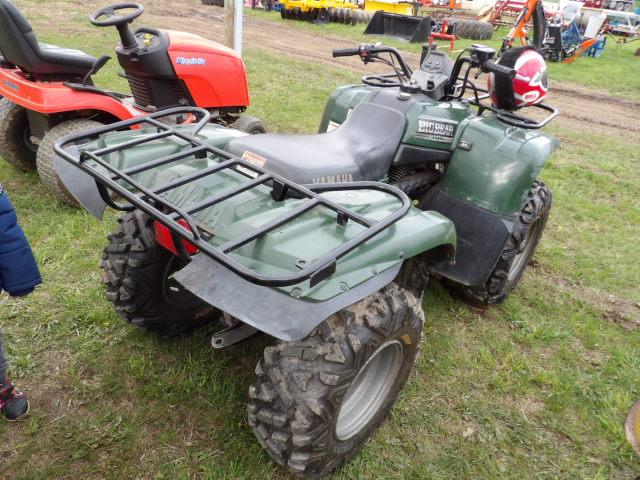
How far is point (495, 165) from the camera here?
2713 millimetres

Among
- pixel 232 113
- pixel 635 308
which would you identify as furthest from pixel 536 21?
pixel 232 113

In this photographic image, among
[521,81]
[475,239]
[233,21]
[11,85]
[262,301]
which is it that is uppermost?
[521,81]

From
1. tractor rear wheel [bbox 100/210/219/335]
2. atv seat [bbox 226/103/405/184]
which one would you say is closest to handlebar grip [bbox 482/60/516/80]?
atv seat [bbox 226/103/405/184]

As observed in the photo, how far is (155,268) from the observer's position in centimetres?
241

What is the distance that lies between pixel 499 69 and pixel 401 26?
130 centimetres

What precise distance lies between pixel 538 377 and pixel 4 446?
2629 millimetres

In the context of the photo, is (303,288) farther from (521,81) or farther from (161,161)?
(521,81)

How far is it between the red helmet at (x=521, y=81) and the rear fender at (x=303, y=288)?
4.99 feet

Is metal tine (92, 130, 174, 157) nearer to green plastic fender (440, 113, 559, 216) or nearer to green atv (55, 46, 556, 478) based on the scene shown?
green atv (55, 46, 556, 478)

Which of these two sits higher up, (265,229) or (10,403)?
(265,229)

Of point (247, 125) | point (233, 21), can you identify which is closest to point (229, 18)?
point (233, 21)

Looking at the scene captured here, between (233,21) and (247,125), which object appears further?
(233,21)

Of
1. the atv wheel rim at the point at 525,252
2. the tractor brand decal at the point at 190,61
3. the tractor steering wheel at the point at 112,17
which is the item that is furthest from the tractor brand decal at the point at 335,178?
the tractor brand decal at the point at 190,61

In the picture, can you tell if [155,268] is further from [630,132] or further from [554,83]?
[554,83]
